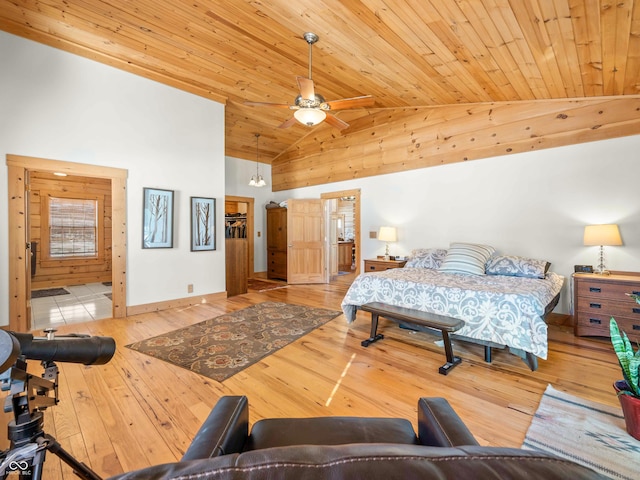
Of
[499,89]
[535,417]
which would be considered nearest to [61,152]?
[535,417]

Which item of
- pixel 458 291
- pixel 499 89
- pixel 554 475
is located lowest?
pixel 458 291

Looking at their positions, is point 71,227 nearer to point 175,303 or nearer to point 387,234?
point 175,303

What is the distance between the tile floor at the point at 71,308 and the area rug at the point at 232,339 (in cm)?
167

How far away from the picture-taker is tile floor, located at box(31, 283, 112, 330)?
13.0 feet

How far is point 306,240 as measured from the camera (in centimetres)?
673

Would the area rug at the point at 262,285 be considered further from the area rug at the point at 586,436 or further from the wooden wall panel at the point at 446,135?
the area rug at the point at 586,436

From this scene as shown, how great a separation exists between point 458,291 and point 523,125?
2.89 m

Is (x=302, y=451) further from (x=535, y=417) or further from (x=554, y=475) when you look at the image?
(x=535, y=417)

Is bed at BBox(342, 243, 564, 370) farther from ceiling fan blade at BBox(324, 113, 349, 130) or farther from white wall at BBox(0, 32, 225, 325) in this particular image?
white wall at BBox(0, 32, 225, 325)

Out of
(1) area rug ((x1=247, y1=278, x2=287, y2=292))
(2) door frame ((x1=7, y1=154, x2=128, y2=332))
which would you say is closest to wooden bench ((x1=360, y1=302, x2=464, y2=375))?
(1) area rug ((x1=247, y1=278, x2=287, y2=292))

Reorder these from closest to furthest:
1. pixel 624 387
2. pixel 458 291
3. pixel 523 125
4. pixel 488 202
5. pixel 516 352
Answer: pixel 624 387 → pixel 516 352 → pixel 458 291 → pixel 523 125 → pixel 488 202

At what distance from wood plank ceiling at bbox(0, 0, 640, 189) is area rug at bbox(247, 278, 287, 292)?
12.2 ft

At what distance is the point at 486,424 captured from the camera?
1.83 meters

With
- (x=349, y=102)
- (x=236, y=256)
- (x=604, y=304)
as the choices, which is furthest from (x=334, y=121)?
(x=604, y=304)
